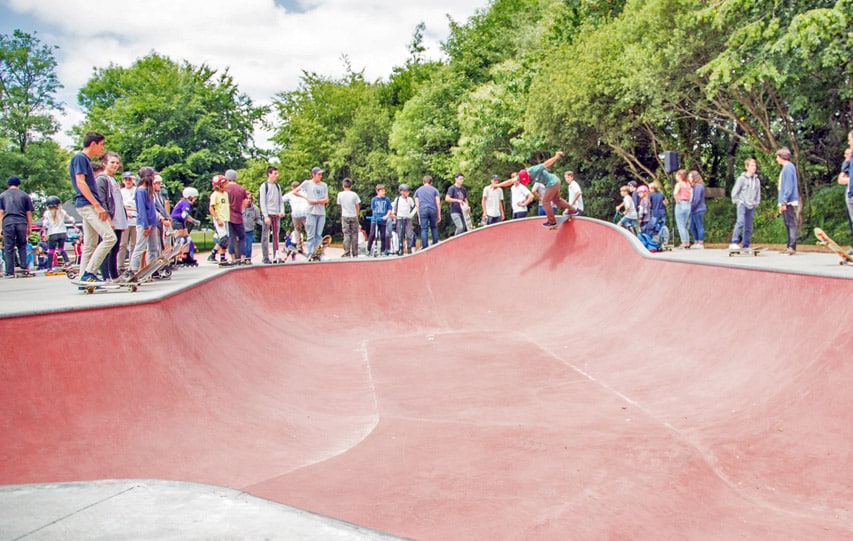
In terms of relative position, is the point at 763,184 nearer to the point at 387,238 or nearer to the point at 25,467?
the point at 387,238

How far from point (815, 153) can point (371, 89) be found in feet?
97.4

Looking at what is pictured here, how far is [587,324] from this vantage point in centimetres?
927

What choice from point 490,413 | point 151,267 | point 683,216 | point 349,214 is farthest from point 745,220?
point 151,267

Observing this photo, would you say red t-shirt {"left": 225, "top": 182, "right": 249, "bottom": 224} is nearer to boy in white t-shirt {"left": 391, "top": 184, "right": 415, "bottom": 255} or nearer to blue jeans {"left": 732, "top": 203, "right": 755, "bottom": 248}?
boy in white t-shirt {"left": 391, "top": 184, "right": 415, "bottom": 255}

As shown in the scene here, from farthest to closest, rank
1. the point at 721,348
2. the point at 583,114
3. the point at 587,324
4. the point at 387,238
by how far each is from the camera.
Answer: the point at 583,114, the point at 387,238, the point at 587,324, the point at 721,348

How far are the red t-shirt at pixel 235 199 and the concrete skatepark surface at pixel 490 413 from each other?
1.92m

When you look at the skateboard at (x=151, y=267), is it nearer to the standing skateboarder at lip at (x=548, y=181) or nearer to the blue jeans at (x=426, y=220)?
the standing skateboarder at lip at (x=548, y=181)

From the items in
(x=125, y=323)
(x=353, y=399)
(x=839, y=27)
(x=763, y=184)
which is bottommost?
(x=353, y=399)

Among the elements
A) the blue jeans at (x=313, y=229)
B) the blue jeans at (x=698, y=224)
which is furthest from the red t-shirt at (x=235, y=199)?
the blue jeans at (x=698, y=224)

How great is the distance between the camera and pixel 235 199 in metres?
10.6

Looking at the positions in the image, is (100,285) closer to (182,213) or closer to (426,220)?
(182,213)

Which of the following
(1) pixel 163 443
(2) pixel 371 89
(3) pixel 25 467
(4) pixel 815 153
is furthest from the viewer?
(2) pixel 371 89

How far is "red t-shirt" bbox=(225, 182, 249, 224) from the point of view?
34.6 feet

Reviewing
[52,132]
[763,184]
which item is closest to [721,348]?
[763,184]
